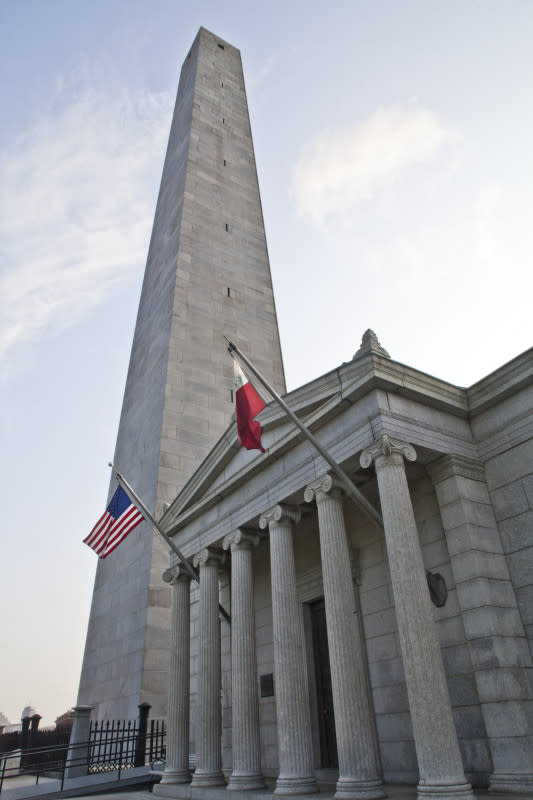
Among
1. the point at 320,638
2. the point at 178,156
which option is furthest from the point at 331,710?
the point at 178,156

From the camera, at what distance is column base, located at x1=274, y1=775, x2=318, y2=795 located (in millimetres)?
10570

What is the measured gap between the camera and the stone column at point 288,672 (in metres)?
11.0

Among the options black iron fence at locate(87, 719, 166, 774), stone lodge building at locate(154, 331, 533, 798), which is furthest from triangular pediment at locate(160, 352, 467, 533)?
black iron fence at locate(87, 719, 166, 774)

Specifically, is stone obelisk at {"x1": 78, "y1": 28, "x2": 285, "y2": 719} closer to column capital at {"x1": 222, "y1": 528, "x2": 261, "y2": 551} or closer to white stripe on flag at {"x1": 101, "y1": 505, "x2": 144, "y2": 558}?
white stripe on flag at {"x1": 101, "y1": 505, "x2": 144, "y2": 558}

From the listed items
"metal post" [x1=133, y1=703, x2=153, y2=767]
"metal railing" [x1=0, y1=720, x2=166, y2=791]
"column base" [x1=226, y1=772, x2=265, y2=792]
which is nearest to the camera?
"column base" [x1=226, y1=772, x2=265, y2=792]

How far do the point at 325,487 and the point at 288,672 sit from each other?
13.2 feet

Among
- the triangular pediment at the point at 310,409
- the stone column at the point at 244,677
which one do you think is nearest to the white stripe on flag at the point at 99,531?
the triangular pediment at the point at 310,409

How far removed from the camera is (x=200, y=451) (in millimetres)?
25359

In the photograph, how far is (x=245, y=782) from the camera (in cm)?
1229

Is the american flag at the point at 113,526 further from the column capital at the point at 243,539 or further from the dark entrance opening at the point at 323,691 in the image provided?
the dark entrance opening at the point at 323,691

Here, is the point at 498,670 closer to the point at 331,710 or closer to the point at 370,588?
the point at 370,588

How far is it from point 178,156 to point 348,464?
31980mm

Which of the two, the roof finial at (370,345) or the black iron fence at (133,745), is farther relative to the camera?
the black iron fence at (133,745)

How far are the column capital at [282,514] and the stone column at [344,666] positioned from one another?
1.31 metres
